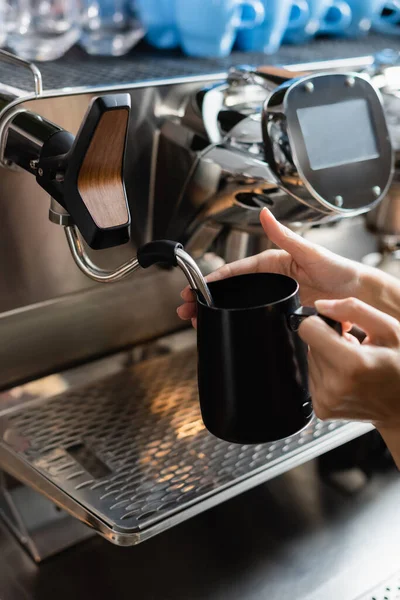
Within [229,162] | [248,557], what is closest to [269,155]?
[229,162]

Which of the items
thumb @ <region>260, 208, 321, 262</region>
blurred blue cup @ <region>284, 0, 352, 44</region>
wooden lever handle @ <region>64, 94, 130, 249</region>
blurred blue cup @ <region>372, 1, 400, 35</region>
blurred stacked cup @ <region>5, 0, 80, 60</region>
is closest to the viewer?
wooden lever handle @ <region>64, 94, 130, 249</region>

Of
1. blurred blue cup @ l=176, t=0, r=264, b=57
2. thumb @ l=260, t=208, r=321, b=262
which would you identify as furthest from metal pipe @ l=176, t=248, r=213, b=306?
blurred blue cup @ l=176, t=0, r=264, b=57

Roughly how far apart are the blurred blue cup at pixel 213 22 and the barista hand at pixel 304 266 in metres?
0.27

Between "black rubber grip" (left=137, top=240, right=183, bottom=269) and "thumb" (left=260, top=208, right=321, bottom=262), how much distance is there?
133 millimetres

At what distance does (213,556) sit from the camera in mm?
642

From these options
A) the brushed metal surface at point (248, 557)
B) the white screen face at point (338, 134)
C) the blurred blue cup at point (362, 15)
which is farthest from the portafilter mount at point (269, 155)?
the blurred blue cup at point (362, 15)

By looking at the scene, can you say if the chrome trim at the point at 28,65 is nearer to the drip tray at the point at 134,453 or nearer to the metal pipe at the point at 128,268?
the metal pipe at the point at 128,268

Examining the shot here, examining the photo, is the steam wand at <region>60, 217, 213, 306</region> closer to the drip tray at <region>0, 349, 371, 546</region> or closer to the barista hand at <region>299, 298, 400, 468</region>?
the barista hand at <region>299, 298, 400, 468</region>

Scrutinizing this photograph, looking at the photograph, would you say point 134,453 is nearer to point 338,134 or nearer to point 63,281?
point 63,281

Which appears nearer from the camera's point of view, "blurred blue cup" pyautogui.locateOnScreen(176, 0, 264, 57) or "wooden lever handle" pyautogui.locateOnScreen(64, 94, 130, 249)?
"wooden lever handle" pyautogui.locateOnScreen(64, 94, 130, 249)

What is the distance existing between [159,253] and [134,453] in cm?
27

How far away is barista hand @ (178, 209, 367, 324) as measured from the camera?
0.57 metres

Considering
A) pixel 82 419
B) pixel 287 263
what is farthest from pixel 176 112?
pixel 82 419

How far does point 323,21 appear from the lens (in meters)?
0.98
